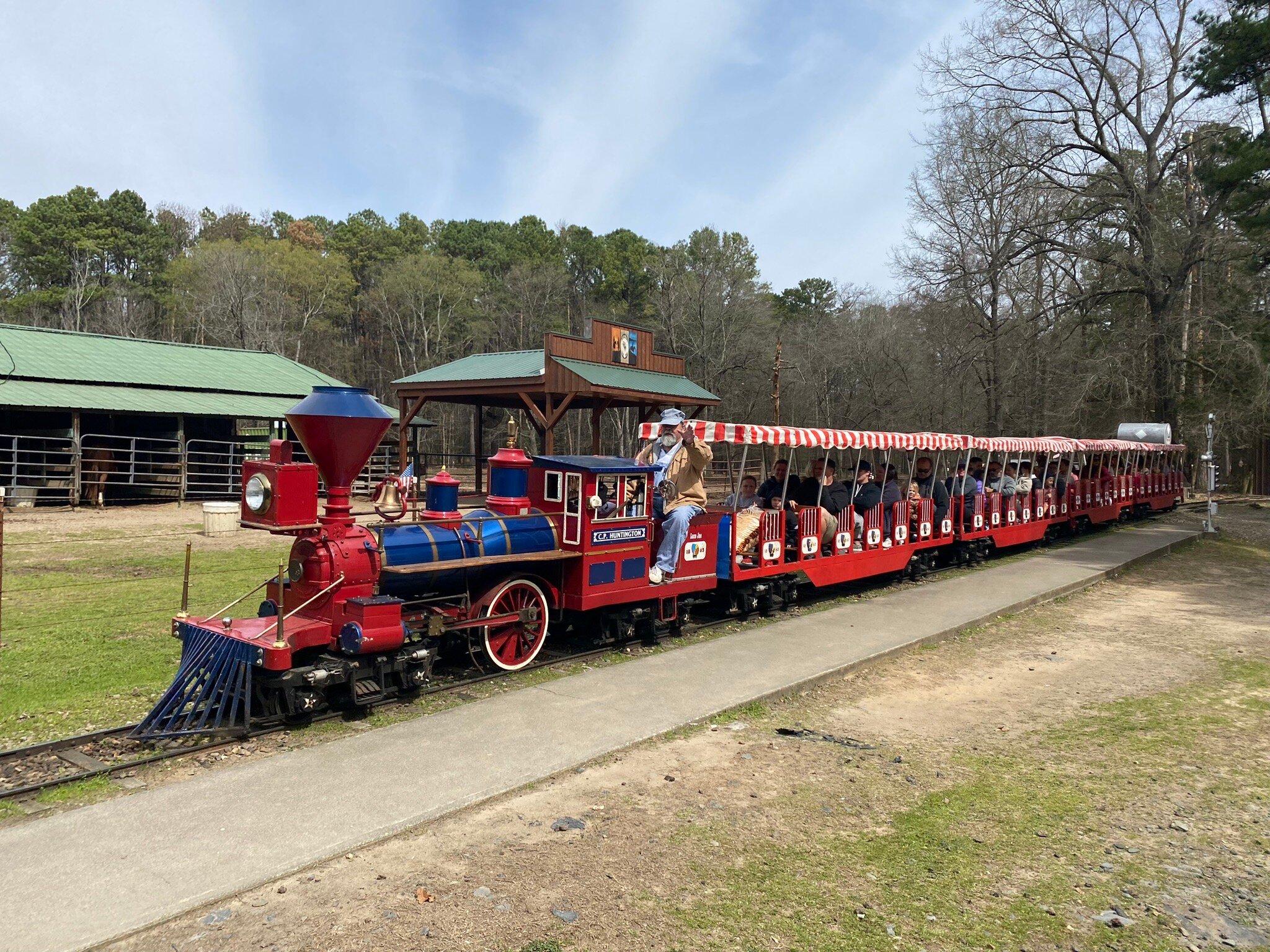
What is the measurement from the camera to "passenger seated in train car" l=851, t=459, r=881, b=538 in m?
12.8

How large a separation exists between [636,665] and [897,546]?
6.88 m

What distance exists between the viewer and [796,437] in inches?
431

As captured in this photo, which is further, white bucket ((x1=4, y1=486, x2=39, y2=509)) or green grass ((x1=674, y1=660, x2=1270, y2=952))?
white bucket ((x1=4, y1=486, x2=39, y2=509))

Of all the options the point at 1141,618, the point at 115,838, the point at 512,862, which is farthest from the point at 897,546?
the point at 115,838

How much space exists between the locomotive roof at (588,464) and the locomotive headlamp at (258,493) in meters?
2.67

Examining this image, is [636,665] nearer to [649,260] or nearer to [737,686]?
[737,686]

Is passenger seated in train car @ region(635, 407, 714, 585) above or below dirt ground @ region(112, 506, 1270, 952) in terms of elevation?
above

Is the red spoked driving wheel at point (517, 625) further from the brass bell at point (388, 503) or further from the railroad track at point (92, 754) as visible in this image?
the brass bell at point (388, 503)

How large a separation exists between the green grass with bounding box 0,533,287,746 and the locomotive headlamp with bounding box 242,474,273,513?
1949 mm

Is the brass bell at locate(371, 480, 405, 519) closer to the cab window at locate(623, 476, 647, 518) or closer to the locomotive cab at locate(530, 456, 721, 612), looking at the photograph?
the locomotive cab at locate(530, 456, 721, 612)

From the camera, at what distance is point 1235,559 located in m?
17.6

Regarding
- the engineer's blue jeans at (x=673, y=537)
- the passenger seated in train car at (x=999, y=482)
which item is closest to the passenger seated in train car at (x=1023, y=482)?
the passenger seated in train car at (x=999, y=482)

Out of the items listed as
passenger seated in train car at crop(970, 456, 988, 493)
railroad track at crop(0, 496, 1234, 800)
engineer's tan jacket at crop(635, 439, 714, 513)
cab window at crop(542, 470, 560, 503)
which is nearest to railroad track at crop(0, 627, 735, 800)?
railroad track at crop(0, 496, 1234, 800)

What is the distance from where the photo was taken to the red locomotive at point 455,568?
6242mm
